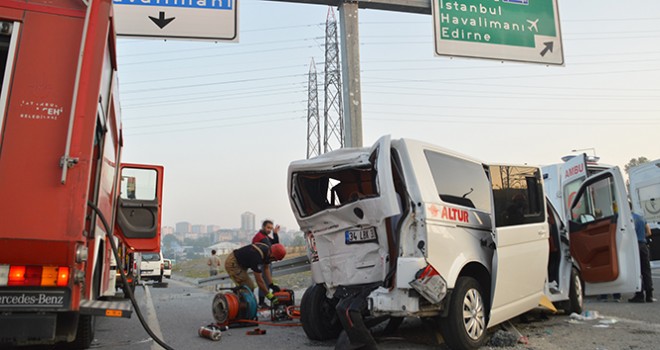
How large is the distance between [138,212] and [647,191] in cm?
1374

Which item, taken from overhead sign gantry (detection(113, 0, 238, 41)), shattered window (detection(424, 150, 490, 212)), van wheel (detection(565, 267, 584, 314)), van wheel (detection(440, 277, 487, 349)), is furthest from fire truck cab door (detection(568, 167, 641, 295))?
overhead sign gantry (detection(113, 0, 238, 41))

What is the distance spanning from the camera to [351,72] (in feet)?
27.6

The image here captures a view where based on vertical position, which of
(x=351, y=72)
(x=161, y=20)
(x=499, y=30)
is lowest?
(x=351, y=72)

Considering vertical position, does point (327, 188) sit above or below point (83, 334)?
above

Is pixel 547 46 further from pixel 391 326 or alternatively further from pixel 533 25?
pixel 391 326

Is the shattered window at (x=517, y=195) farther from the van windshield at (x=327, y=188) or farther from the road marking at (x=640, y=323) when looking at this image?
the road marking at (x=640, y=323)

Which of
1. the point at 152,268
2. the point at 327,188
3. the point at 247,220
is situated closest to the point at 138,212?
the point at 327,188

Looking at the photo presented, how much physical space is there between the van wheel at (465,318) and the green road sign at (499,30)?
177 inches

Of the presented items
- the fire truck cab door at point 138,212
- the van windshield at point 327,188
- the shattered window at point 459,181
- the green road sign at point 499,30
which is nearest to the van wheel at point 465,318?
the shattered window at point 459,181

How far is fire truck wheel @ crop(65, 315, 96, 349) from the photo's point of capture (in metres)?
5.49

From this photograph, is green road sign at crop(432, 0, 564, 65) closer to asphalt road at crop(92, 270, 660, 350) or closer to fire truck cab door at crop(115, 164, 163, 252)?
asphalt road at crop(92, 270, 660, 350)

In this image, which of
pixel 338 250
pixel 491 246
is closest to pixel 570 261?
pixel 491 246

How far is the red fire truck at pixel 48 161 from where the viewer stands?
11.7 ft

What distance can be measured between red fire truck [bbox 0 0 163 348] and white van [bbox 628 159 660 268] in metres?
13.9
